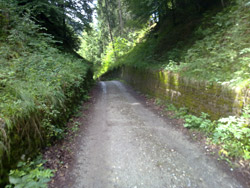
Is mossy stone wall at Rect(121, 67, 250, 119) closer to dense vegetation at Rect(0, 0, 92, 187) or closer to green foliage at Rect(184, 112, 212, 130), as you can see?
green foliage at Rect(184, 112, 212, 130)

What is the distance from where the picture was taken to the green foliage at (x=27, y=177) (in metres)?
2.28

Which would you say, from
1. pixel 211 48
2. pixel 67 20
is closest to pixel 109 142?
pixel 211 48

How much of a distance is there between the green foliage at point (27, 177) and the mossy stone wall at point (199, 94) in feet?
14.8

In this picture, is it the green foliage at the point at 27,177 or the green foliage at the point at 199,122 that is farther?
the green foliage at the point at 199,122

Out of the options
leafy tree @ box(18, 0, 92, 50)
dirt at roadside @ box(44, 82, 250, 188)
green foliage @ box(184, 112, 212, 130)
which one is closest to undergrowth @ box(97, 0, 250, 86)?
green foliage @ box(184, 112, 212, 130)

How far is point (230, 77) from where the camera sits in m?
4.16

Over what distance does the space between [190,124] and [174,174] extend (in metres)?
2.22

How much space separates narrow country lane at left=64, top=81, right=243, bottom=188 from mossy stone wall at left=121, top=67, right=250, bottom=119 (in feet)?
4.06

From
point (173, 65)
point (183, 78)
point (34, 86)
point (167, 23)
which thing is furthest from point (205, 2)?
point (34, 86)

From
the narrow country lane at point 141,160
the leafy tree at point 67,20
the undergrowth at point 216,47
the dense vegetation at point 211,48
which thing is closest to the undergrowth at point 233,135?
the dense vegetation at point 211,48

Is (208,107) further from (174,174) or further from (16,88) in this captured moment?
(16,88)

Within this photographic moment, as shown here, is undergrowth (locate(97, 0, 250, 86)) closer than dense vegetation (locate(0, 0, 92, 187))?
No

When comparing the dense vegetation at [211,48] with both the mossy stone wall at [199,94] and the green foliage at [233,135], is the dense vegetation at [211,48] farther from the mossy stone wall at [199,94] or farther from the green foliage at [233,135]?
the mossy stone wall at [199,94]

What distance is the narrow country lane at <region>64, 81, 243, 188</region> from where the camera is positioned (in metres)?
2.85
